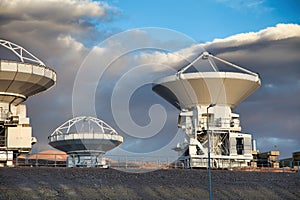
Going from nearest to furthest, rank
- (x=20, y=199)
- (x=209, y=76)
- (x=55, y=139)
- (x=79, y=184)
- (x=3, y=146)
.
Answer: (x=20, y=199)
(x=79, y=184)
(x=3, y=146)
(x=209, y=76)
(x=55, y=139)

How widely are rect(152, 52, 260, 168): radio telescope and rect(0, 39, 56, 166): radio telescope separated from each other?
13.3 meters

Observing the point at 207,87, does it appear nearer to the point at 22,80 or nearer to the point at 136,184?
the point at 22,80

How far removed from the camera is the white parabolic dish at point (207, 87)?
55200 millimetres

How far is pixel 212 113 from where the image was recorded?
57.4 meters

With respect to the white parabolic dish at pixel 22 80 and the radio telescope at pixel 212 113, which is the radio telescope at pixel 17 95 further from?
the radio telescope at pixel 212 113

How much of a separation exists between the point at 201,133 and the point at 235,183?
12.9 meters

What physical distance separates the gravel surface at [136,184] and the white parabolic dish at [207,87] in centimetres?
1105

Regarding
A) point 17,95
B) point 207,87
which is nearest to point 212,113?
point 207,87

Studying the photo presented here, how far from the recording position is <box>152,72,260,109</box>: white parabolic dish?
55.2 meters

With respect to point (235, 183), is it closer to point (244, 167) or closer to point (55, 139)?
point (244, 167)

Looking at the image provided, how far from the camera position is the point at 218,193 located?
1608 inches

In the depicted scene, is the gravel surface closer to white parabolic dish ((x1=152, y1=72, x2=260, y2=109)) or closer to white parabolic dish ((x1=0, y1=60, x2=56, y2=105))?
white parabolic dish ((x1=0, y1=60, x2=56, y2=105))

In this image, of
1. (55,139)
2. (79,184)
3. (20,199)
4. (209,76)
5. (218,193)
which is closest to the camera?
(20,199)

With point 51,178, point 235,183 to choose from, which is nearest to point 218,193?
point 235,183
